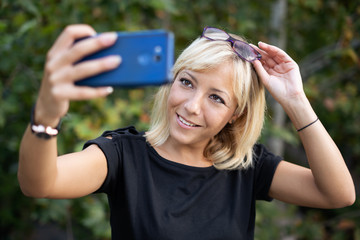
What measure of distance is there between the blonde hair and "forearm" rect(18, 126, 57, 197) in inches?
25.9

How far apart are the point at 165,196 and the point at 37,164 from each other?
661 millimetres

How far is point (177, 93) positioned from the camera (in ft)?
5.49

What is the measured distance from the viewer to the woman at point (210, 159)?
62.2 inches

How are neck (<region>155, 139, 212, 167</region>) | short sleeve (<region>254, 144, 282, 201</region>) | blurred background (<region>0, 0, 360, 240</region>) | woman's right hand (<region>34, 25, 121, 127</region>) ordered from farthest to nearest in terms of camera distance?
blurred background (<region>0, 0, 360, 240</region>) < short sleeve (<region>254, 144, 282, 201</region>) < neck (<region>155, 139, 212, 167</region>) < woman's right hand (<region>34, 25, 121, 127</region>)

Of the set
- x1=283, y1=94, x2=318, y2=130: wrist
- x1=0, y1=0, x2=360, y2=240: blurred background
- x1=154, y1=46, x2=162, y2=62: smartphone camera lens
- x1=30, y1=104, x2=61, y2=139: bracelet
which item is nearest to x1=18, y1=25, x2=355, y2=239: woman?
x1=283, y1=94, x2=318, y2=130: wrist

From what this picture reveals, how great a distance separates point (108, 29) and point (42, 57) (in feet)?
1.58

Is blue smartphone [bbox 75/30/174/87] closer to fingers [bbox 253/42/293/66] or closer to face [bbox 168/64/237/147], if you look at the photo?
face [bbox 168/64/237/147]

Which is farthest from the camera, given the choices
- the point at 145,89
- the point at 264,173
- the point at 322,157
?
the point at 145,89

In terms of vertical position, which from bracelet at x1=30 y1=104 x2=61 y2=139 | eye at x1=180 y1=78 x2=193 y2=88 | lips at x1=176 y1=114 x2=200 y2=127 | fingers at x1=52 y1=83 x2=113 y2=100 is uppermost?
fingers at x1=52 y1=83 x2=113 y2=100

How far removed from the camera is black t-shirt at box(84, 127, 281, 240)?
1572mm

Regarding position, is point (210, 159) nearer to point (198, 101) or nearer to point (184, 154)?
point (184, 154)

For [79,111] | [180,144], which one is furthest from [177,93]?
[79,111]

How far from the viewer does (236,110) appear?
1834 mm

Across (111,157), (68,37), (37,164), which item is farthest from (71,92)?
(111,157)
